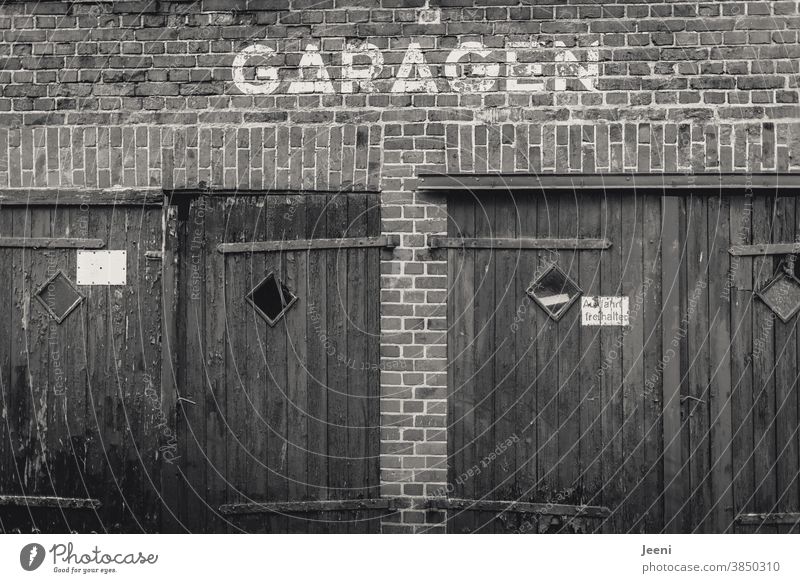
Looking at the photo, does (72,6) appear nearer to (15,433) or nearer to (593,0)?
(15,433)

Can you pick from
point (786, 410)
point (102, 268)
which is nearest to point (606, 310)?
point (786, 410)

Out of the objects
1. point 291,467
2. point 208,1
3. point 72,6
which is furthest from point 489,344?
point 72,6

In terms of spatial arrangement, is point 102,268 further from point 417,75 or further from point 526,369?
point 526,369

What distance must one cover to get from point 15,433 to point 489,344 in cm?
300

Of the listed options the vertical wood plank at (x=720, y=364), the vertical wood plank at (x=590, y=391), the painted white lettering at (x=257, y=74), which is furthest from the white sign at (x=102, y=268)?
the vertical wood plank at (x=720, y=364)

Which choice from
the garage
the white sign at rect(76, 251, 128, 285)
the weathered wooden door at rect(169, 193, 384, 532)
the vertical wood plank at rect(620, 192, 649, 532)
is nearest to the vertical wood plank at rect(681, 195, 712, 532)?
the garage

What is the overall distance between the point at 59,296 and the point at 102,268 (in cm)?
32

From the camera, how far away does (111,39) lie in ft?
15.8

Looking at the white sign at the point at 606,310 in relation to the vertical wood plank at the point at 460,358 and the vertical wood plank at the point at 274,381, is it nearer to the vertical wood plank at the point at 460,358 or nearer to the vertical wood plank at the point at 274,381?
the vertical wood plank at the point at 460,358

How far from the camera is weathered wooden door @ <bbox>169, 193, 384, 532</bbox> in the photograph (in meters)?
4.73

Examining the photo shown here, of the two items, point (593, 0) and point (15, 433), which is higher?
point (593, 0)

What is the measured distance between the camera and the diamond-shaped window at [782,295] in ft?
15.1

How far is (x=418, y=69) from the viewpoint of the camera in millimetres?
4688
